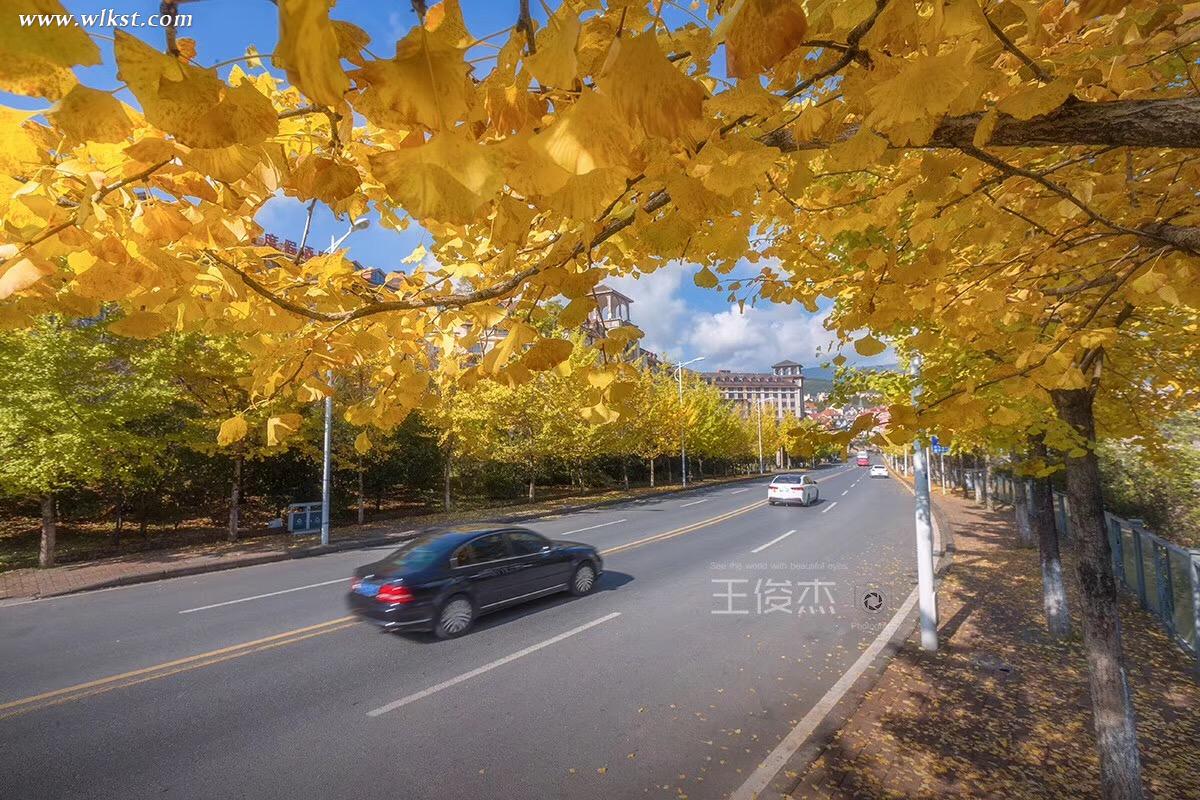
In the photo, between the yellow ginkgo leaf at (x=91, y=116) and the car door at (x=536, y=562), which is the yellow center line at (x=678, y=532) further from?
the yellow ginkgo leaf at (x=91, y=116)

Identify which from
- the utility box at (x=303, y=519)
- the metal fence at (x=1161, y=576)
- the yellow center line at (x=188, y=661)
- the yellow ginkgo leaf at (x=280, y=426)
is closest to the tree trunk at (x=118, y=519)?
the utility box at (x=303, y=519)

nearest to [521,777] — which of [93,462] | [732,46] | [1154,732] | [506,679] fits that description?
[506,679]

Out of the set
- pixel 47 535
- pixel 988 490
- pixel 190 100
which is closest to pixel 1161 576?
pixel 190 100

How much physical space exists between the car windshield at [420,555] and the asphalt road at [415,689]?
942 mm

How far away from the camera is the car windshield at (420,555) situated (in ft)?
23.2

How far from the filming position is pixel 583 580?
353 inches

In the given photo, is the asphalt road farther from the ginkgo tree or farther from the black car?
the ginkgo tree

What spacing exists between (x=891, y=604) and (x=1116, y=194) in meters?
7.69

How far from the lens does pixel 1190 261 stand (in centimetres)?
178

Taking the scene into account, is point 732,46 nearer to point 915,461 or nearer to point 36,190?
point 36,190

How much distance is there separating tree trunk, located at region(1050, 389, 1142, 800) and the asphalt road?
2124mm

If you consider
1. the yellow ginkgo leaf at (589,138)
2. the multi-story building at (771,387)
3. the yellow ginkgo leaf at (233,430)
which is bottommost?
the yellow ginkgo leaf at (233,430)

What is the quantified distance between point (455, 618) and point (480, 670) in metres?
1.33

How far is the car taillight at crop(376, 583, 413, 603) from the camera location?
21.8 ft
